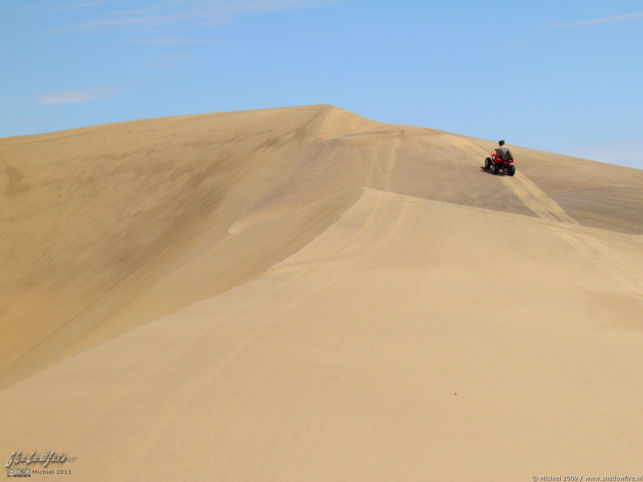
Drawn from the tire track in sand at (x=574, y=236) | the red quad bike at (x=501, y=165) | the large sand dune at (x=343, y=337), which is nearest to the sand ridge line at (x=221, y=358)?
the large sand dune at (x=343, y=337)

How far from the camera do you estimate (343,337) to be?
559 cm

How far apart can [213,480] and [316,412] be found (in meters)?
0.94

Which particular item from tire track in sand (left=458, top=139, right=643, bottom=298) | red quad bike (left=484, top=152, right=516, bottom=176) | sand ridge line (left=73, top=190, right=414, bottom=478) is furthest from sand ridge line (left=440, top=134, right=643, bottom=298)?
sand ridge line (left=73, top=190, right=414, bottom=478)

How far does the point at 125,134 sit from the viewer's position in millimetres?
30125

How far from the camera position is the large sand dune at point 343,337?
3666 mm

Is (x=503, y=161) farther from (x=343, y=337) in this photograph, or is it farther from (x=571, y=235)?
(x=343, y=337)

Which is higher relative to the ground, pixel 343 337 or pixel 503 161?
pixel 503 161

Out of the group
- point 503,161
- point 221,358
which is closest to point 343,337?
point 221,358

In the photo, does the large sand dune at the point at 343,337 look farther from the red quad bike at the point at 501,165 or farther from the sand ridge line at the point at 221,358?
the red quad bike at the point at 501,165

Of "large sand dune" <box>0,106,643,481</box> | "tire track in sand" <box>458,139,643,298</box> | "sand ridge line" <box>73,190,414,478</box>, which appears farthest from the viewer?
"tire track in sand" <box>458,139,643,298</box>

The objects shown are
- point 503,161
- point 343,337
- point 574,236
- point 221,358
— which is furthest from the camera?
point 503,161

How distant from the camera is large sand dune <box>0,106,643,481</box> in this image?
3.67 metres

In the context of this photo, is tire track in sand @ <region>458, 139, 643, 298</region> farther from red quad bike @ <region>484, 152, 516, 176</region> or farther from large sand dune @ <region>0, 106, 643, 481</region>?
red quad bike @ <region>484, 152, 516, 176</region>

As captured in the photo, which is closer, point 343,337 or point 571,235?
point 343,337
